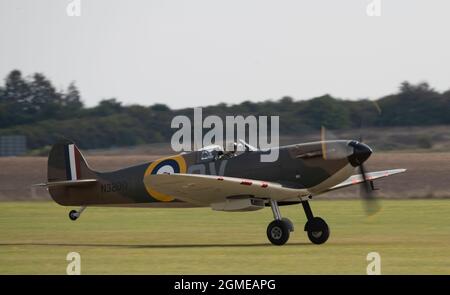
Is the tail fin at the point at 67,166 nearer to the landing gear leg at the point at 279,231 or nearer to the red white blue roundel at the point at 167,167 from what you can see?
the red white blue roundel at the point at 167,167

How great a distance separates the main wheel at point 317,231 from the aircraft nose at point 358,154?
47.4 inches

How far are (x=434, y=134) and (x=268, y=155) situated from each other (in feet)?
83.1

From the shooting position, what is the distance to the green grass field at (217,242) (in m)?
13.6

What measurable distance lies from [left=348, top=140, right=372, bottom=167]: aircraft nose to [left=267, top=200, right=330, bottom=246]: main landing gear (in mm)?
1228

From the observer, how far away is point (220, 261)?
47.0 feet

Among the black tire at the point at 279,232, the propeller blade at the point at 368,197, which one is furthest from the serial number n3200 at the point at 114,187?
the propeller blade at the point at 368,197

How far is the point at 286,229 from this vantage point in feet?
55.1

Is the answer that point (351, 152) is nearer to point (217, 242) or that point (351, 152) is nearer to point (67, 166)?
point (217, 242)

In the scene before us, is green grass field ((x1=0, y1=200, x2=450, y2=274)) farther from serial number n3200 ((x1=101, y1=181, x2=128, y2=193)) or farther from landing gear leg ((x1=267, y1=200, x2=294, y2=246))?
serial number n3200 ((x1=101, y1=181, x2=128, y2=193))

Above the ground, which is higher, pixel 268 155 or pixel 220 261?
pixel 268 155

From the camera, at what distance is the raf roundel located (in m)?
18.3
